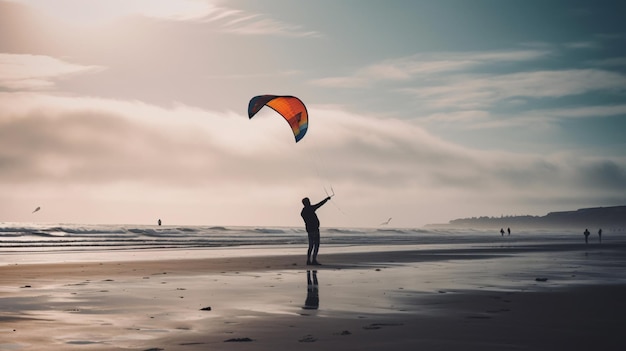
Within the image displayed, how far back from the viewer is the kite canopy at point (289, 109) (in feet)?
98.3

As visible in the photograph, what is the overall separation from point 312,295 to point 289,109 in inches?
648

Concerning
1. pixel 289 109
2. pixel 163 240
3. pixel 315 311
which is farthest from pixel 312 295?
pixel 163 240

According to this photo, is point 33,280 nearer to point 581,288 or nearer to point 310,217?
point 310,217

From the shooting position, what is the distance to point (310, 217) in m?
27.8

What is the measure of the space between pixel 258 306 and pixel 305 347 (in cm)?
478

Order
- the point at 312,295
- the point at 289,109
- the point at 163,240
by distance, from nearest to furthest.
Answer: the point at 312,295, the point at 289,109, the point at 163,240

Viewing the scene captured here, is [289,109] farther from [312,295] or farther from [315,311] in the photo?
[315,311]

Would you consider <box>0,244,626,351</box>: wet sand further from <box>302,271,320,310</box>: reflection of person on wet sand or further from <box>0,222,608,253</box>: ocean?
<box>0,222,608,253</box>: ocean

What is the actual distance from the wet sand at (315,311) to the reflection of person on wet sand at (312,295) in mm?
28

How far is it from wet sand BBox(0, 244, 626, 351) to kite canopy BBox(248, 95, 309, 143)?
9652 millimetres

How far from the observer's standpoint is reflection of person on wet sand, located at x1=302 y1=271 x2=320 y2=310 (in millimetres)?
13648

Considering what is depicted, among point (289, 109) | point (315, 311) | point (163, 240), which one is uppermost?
point (289, 109)

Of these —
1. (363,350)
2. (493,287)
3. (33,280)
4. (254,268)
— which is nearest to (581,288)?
(493,287)

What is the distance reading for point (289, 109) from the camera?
103 feet
